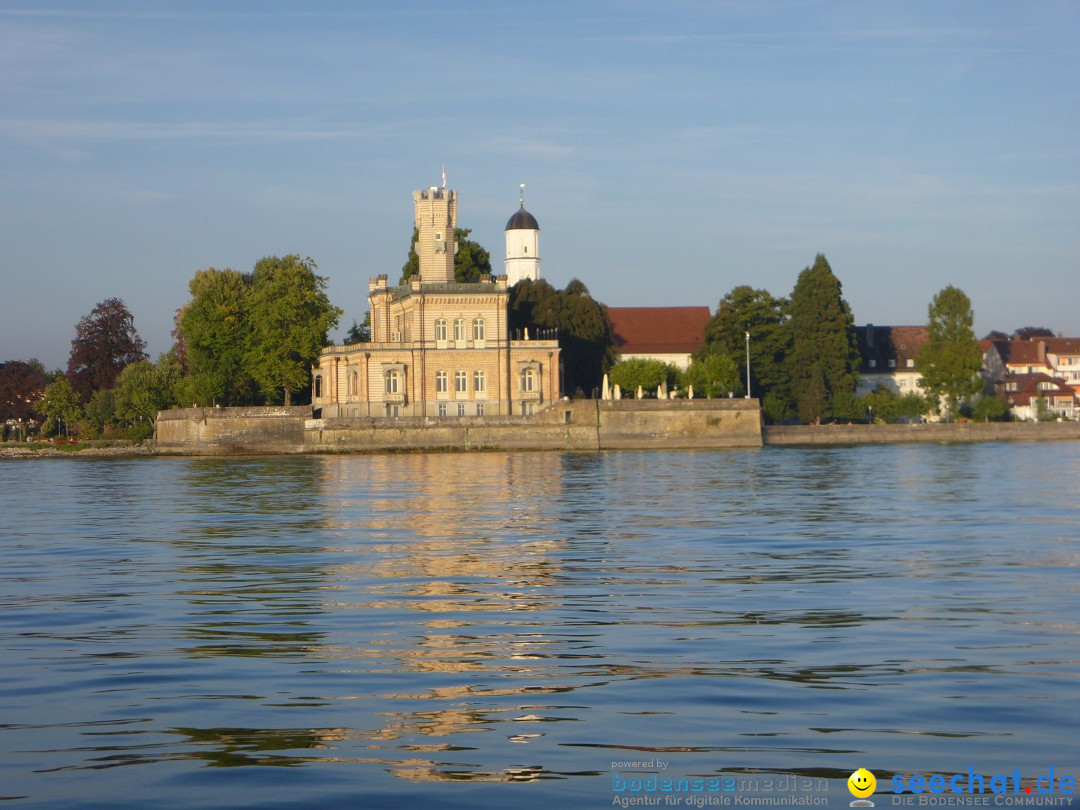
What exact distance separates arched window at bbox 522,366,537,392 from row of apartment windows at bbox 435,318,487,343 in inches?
128

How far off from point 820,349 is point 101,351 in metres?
54.5

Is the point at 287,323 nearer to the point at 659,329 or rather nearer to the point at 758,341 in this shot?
the point at 758,341

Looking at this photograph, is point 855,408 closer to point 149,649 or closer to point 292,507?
point 292,507

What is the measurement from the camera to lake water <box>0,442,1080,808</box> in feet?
30.0

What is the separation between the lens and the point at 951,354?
99.8 meters

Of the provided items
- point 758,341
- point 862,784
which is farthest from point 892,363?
point 862,784

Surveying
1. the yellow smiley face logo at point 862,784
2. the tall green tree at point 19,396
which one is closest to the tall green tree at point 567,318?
the tall green tree at point 19,396

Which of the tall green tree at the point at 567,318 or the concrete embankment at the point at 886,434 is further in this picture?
the tall green tree at the point at 567,318

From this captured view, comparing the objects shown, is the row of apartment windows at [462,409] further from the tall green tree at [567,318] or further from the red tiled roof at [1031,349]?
the red tiled roof at [1031,349]

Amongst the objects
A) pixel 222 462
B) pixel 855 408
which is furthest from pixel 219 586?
pixel 855 408

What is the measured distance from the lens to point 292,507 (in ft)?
121

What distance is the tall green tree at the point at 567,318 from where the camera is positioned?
94.1 meters

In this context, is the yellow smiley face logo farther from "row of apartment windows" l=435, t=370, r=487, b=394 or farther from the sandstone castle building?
"row of apartment windows" l=435, t=370, r=487, b=394

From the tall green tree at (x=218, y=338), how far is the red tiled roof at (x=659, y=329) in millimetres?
33702
